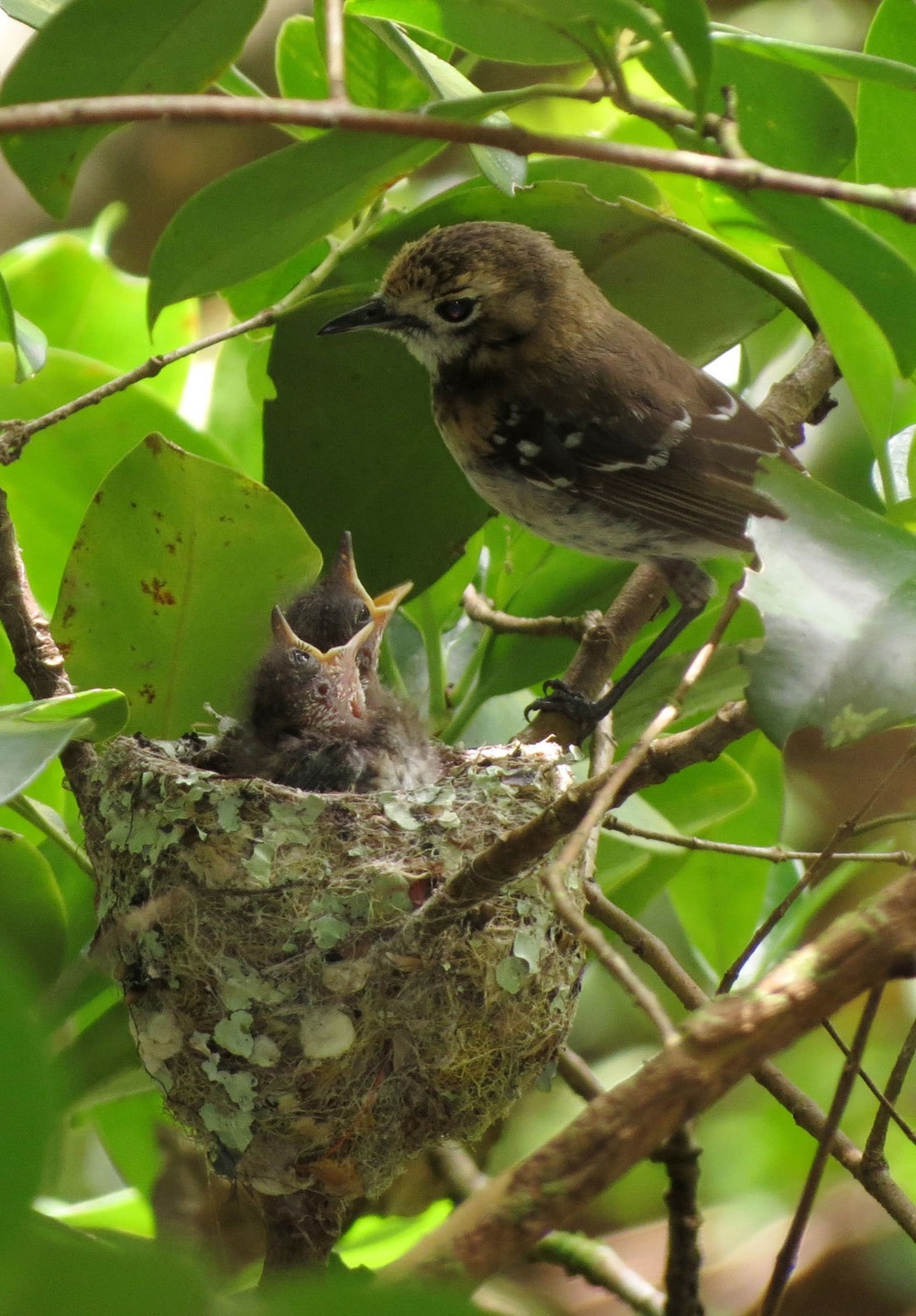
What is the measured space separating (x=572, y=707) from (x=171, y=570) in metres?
0.73

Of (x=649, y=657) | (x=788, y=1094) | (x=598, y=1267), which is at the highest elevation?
(x=649, y=657)

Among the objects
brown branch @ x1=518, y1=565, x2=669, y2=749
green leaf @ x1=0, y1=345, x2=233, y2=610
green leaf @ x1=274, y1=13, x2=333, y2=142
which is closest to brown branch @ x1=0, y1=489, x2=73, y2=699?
green leaf @ x1=0, y1=345, x2=233, y2=610

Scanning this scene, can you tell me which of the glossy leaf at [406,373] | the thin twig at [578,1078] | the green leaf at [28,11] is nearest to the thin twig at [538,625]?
the glossy leaf at [406,373]

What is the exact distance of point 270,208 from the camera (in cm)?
146

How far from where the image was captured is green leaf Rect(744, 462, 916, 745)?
47.0 inches

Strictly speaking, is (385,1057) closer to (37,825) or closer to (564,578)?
(37,825)

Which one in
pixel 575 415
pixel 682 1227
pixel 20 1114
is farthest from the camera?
pixel 575 415

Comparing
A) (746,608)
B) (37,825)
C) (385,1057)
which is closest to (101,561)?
(37,825)

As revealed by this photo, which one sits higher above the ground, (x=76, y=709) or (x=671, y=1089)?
(x=671, y=1089)

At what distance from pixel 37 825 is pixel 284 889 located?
0.39m

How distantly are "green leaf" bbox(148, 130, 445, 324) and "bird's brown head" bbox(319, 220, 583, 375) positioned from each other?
0.56 meters

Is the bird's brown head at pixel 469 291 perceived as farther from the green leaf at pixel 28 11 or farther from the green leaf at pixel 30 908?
the green leaf at pixel 30 908

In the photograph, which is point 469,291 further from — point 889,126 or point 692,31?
point 692,31

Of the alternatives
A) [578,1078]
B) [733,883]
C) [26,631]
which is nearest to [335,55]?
[26,631]
